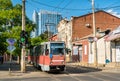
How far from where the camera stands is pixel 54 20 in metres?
83.3

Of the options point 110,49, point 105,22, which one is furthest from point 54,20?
point 110,49

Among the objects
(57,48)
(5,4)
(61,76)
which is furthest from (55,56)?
(5,4)

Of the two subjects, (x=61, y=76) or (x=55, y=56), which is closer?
(x=61, y=76)

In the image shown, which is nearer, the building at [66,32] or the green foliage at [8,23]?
the green foliage at [8,23]

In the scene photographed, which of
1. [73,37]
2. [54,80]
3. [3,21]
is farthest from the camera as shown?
[73,37]

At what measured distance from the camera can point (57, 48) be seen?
33.0 metres

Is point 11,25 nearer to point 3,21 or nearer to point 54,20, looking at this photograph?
point 3,21

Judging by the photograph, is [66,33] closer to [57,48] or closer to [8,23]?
A: [8,23]

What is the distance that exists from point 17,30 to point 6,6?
4.90 m

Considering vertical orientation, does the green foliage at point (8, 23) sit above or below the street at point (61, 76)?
above

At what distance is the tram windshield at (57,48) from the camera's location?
3281 centimetres

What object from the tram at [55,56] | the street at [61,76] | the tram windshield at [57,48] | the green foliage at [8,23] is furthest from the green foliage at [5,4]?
the tram windshield at [57,48]

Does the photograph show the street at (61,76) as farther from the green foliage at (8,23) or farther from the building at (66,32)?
the building at (66,32)

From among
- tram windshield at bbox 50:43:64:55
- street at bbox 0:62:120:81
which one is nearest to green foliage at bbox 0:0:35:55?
street at bbox 0:62:120:81
